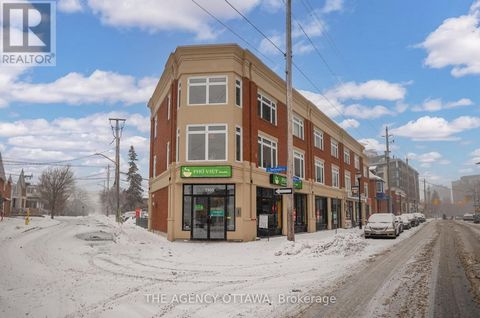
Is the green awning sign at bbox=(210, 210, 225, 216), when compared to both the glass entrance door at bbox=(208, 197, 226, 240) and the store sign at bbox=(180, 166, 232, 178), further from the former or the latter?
the store sign at bbox=(180, 166, 232, 178)

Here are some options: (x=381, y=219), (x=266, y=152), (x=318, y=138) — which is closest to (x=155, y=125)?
(x=266, y=152)

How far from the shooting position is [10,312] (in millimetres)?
7500

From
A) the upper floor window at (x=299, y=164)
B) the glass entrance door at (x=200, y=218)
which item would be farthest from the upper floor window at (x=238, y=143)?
the upper floor window at (x=299, y=164)

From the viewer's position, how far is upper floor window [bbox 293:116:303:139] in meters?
32.6

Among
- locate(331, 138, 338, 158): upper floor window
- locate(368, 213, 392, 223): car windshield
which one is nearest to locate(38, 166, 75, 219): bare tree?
locate(331, 138, 338, 158): upper floor window

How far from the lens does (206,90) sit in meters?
23.2

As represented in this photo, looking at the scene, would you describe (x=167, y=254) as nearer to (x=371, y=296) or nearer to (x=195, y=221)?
(x=195, y=221)

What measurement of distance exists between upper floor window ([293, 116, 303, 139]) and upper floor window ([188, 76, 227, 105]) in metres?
10.6

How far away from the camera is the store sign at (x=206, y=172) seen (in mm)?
22016

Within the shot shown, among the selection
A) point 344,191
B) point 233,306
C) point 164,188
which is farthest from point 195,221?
point 344,191

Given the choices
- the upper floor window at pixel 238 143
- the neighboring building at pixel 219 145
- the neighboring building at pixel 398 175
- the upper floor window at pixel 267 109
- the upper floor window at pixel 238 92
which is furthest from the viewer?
the neighboring building at pixel 398 175

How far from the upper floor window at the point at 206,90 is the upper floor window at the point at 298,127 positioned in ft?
34.8

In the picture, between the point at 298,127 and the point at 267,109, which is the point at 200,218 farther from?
the point at 298,127

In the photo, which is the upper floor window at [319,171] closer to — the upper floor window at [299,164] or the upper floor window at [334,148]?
the upper floor window at [299,164]
